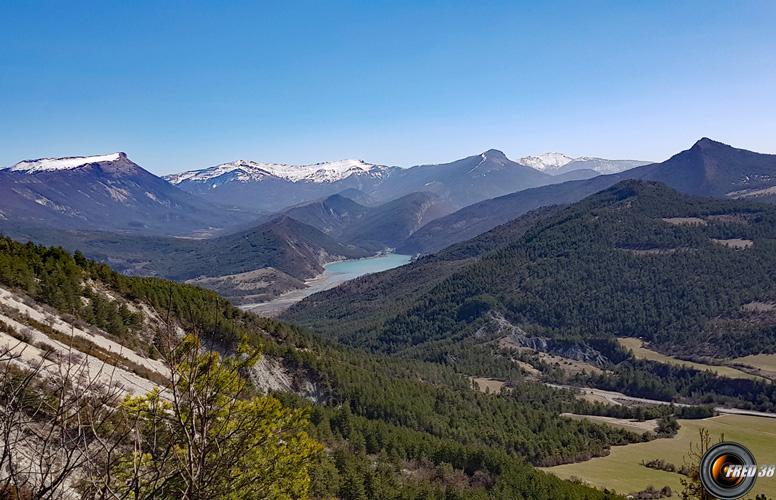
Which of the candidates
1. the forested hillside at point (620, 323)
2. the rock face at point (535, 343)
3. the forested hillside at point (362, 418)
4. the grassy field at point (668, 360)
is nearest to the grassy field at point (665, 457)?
the forested hillside at point (362, 418)

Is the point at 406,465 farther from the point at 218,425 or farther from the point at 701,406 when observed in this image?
the point at 701,406

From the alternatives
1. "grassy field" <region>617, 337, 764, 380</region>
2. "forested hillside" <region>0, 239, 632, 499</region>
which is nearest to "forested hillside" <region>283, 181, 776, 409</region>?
"grassy field" <region>617, 337, 764, 380</region>

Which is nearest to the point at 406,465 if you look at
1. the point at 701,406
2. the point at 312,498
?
the point at 312,498

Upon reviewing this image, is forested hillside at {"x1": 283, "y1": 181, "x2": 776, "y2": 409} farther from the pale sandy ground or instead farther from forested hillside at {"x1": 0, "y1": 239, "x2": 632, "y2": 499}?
the pale sandy ground

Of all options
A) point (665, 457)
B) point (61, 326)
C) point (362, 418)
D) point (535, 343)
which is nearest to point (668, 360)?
point (535, 343)

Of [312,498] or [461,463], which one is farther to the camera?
[461,463]

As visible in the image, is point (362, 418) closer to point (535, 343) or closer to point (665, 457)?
point (665, 457)
